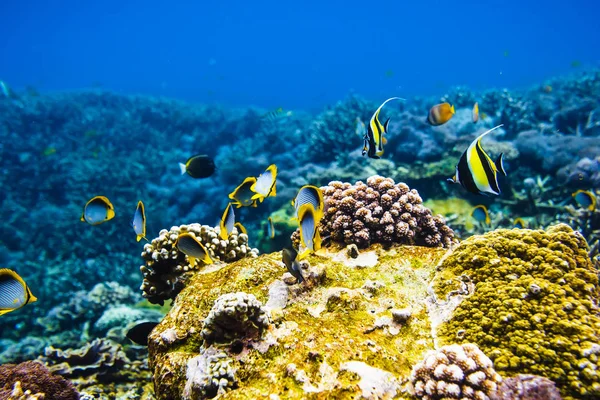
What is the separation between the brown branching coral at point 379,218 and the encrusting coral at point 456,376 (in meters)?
1.70

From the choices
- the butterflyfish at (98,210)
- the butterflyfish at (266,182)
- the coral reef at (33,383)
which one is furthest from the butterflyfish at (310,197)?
the coral reef at (33,383)

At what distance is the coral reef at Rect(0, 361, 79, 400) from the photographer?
3057mm

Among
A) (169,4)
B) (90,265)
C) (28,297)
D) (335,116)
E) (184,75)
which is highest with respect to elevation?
(169,4)

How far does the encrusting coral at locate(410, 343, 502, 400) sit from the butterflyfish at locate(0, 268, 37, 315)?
3.18 meters

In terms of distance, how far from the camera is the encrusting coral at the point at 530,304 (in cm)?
196

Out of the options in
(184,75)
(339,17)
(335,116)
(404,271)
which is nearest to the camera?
(404,271)

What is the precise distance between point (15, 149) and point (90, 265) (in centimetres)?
889

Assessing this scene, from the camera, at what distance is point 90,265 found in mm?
10273

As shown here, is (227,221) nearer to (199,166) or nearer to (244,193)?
(244,193)

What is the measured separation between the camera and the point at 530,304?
7.48ft

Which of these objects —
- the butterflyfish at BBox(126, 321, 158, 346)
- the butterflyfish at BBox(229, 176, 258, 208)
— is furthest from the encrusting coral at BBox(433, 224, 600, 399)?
the butterflyfish at BBox(126, 321, 158, 346)

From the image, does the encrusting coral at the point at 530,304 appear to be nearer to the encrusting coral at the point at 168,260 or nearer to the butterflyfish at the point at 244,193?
the butterflyfish at the point at 244,193

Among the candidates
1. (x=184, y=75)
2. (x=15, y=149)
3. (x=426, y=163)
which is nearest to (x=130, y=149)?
(x=15, y=149)

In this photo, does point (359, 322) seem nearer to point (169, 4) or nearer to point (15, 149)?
point (15, 149)
